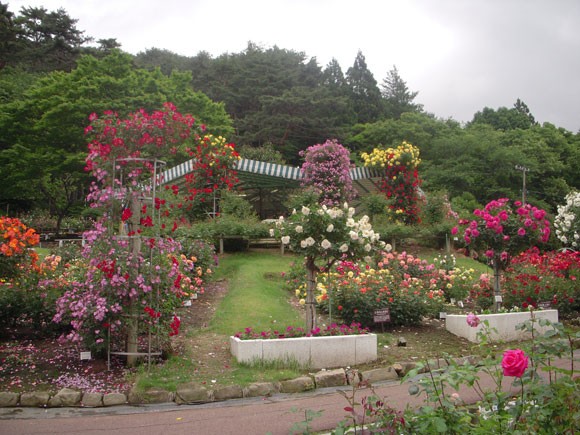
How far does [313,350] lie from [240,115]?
91.3ft

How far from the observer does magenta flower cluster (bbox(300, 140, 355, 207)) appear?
16.8m

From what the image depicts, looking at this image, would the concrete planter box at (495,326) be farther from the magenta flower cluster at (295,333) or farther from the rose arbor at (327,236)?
the rose arbor at (327,236)

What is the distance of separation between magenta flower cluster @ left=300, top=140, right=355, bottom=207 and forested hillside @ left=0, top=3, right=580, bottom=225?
7.68 metres

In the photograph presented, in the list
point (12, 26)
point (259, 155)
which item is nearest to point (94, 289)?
point (259, 155)

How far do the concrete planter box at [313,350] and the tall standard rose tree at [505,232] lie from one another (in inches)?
122

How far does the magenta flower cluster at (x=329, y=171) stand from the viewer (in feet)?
55.1

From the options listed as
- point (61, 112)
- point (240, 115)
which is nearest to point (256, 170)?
point (61, 112)

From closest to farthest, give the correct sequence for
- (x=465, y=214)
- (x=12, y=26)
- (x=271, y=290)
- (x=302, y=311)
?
(x=302, y=311), (x=271, y=290), (x=465, y=214), (x=12, y=26)

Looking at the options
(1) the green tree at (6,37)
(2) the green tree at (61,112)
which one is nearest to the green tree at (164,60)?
(1) the green tree at (6,37)

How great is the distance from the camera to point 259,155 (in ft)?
83.3

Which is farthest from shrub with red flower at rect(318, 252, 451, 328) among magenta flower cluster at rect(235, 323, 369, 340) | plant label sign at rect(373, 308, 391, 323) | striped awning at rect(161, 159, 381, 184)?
striped awning at rect(161, 159, 381, 184)

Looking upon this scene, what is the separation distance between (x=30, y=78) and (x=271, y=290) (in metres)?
20.5

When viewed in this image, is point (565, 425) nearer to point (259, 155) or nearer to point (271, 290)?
point (271, 290)

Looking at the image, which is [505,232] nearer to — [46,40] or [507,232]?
[507,232]
